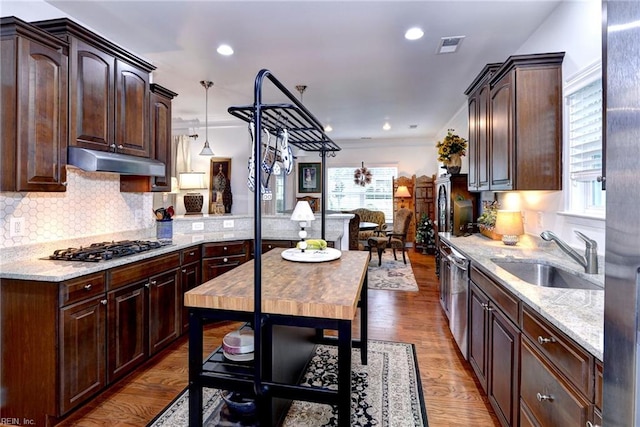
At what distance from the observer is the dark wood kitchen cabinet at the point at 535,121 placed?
Answer: 8.14 feet

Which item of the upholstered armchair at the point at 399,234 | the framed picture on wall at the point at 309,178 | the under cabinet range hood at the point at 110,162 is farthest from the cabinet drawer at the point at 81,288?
the framed picture on wall at the point at 309,178

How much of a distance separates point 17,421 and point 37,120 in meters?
1.81

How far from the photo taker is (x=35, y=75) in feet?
6.73

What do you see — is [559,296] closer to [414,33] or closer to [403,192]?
[414,33]

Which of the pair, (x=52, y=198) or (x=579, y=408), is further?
(x=52, y=198)

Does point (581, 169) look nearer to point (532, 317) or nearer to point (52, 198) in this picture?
point (532, 317)

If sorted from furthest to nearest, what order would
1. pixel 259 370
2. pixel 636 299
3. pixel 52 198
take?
pixel 52 198, pixel 259 370, pixel 636 299

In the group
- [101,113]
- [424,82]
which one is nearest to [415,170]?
[424,82]

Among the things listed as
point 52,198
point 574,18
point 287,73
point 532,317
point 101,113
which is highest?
point 287,73

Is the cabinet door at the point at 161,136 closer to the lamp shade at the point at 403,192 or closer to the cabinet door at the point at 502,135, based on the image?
the cabinet door at the point at 502,135

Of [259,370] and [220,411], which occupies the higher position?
[259,370]

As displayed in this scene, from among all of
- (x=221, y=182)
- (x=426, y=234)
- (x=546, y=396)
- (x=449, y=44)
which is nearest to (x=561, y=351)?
(x=546, y=396)

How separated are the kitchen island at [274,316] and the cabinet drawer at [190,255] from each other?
1434mm

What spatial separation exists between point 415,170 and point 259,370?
7.70m
